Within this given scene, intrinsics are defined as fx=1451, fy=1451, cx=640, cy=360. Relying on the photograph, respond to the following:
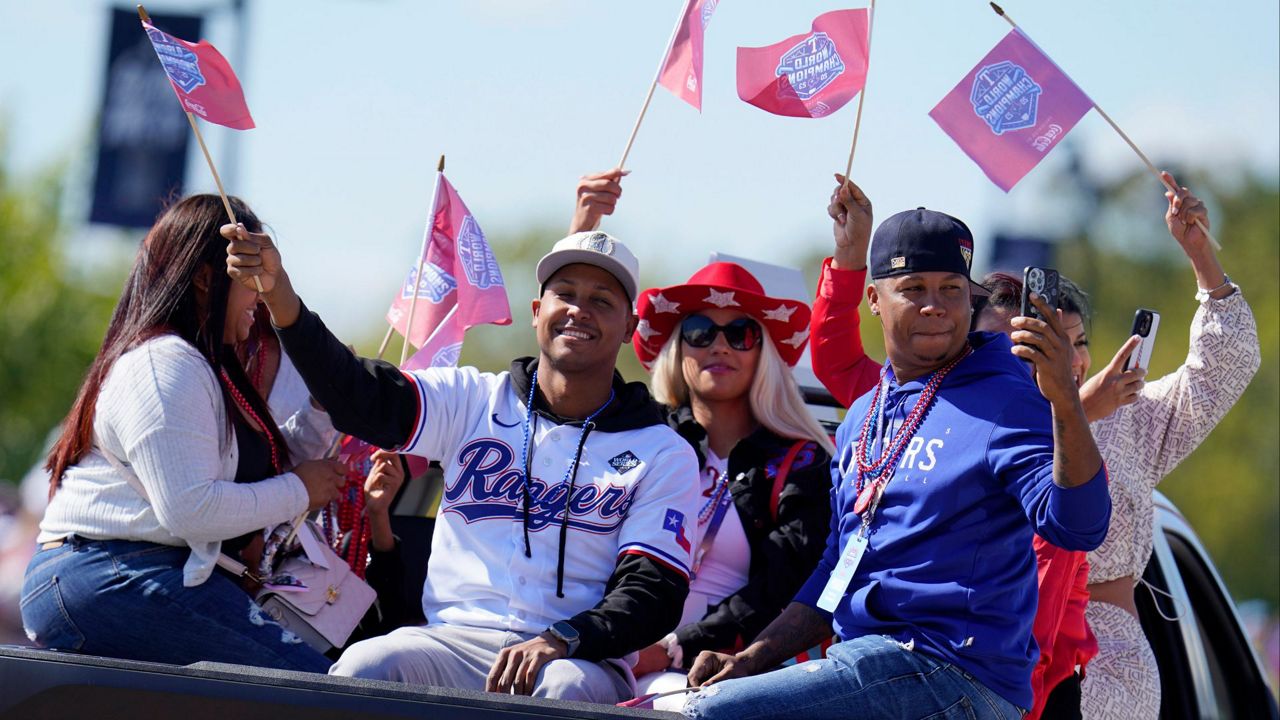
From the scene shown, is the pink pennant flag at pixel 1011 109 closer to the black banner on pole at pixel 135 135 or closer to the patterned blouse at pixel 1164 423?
the patterned blouse at pixel 1164 423

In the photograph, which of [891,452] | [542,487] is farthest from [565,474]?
[891,452]

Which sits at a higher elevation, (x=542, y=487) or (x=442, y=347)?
(x=442, y=347)

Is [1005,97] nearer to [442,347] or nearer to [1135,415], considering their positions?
[1135,415]

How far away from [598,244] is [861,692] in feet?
5.23

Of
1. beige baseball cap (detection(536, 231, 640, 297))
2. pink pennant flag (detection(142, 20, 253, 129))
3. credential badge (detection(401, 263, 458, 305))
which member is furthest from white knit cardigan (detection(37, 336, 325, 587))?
credential badge (detection(401, 263, 458, 305))

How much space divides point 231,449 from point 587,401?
3.26 feet

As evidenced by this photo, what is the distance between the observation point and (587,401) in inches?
164

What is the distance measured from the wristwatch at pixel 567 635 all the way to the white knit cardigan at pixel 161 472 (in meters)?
0.85

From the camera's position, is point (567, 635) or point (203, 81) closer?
point (567, 635)

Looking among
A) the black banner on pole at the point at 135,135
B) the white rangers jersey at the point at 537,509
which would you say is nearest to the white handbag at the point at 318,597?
the white rangers jersey at the point at 537,509

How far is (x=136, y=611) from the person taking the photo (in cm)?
367

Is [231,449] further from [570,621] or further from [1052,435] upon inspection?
[1052,435]

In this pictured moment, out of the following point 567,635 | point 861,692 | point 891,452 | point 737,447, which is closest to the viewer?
point 861,692

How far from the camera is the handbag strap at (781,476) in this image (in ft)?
15.0
